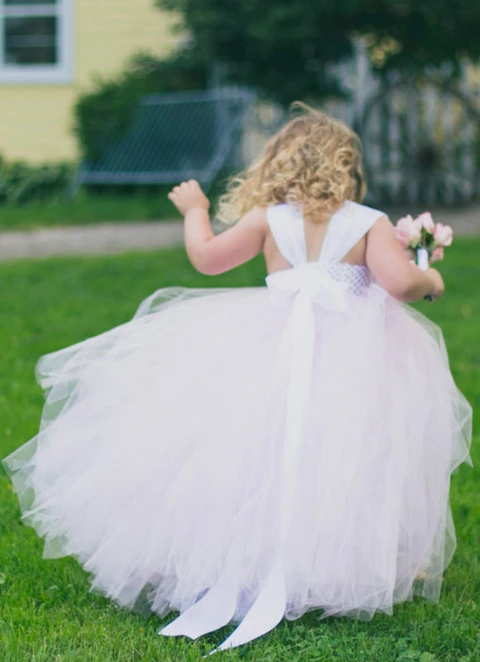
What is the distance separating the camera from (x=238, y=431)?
311cm

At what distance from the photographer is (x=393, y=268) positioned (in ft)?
10.5

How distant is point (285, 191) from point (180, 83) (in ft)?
32.0

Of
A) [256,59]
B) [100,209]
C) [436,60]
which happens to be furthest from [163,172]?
[436,60]

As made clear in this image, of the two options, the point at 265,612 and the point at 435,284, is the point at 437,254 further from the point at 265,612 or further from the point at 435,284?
the point at 265,612

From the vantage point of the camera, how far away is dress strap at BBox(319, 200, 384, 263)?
10.7 ft

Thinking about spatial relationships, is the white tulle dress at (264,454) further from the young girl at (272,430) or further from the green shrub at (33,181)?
the green shrub at (33,181)

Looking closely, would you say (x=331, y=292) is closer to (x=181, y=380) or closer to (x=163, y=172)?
(x=181, y=380)

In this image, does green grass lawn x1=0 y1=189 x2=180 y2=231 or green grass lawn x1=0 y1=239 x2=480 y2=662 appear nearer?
green grass lawn x1=0 y1=239 x2=480 y2=662

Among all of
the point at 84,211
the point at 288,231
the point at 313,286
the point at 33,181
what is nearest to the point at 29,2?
the point at 33,181

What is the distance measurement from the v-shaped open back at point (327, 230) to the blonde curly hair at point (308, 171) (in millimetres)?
30

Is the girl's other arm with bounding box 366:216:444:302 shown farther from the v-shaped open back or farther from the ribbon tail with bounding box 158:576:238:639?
→ the ribbon tail with bounding box 158:576:238:639

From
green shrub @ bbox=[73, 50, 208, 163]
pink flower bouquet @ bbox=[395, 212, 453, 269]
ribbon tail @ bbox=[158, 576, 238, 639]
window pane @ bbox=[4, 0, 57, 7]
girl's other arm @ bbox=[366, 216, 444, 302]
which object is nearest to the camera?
ribbon tail @ bbox=[158, 576, 238, 639]

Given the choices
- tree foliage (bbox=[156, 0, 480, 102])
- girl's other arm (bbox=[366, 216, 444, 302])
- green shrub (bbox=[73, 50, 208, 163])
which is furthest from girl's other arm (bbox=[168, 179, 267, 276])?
green shrub (bbox=[73, 50, 208, 163])

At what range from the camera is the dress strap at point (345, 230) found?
3.26 meters
